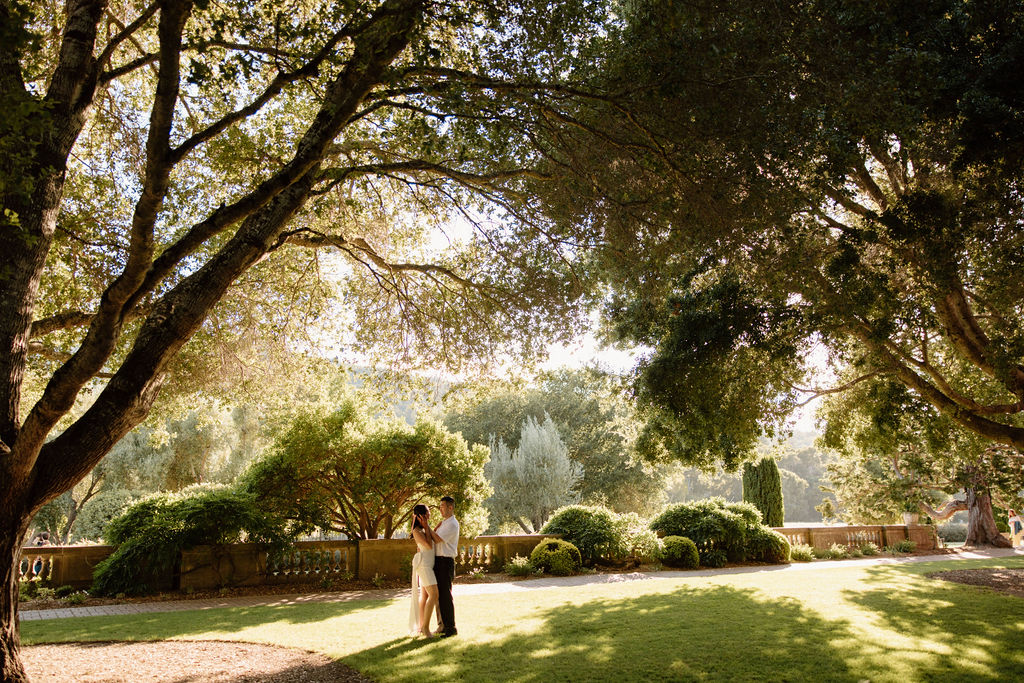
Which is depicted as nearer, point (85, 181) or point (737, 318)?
point (85, 181)

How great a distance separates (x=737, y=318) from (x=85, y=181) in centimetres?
1093

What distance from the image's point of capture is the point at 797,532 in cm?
2075

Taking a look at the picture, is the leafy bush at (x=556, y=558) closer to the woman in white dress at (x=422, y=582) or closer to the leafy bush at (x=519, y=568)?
the leafy bush at (x=519, y=568)

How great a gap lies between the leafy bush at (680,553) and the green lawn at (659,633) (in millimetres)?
4383

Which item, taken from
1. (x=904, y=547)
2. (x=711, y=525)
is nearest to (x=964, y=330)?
(x=711, y=525)

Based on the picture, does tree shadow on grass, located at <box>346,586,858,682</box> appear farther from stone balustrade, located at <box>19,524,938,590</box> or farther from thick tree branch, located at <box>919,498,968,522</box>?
thick tree branch, located at <box>919,498,968,522</box>

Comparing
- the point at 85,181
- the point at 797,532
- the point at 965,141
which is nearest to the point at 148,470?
the point at 85,181

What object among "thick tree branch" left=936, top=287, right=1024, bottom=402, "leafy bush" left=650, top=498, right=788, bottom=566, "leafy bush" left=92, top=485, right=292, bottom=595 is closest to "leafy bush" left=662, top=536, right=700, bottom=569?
"leafy bush" left=650, top=498, right=788, bottom=566

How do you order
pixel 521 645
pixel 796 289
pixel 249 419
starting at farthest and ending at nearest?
pixel 249 419
pixel 796 289
pixel 521 645

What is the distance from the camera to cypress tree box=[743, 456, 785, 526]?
22.4m

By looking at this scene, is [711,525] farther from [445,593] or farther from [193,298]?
[193,298]

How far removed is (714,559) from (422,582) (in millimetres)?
11342

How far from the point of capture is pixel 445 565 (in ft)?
26.5

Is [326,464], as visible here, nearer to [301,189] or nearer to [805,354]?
[301,189]
